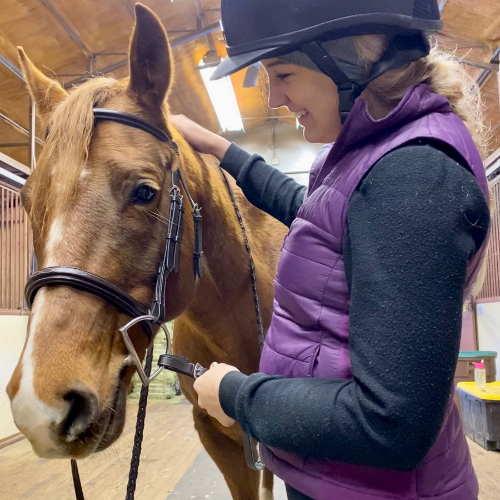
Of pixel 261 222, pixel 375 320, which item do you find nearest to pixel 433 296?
pixel 375 320

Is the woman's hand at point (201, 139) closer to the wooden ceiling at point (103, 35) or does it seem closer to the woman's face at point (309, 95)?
the woman's face at point (309, 95)

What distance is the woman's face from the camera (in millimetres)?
790

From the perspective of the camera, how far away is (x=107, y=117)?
112 centimetres

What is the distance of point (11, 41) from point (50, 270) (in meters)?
4.82

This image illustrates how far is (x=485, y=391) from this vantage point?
3.72 meters

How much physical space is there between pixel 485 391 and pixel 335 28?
3911 mm

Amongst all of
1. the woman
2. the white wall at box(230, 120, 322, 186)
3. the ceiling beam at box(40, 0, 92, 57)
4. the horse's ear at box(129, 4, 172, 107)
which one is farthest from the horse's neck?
the white wall at box(230, 120, 322, 186)

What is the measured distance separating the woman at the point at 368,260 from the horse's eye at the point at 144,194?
1.15 ft

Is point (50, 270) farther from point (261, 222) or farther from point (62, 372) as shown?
point (261, 222)

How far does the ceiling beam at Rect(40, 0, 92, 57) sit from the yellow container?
5551 millimetres

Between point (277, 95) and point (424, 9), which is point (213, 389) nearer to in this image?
point (277, 95)

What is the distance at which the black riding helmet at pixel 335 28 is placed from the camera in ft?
2.33

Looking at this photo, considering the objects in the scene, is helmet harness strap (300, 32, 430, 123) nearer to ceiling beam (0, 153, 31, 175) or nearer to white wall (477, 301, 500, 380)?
ceiling beam (0, 153, 31, 175)

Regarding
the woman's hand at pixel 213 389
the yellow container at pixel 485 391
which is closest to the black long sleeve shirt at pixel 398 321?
the woman's hand at pixel 213 389
